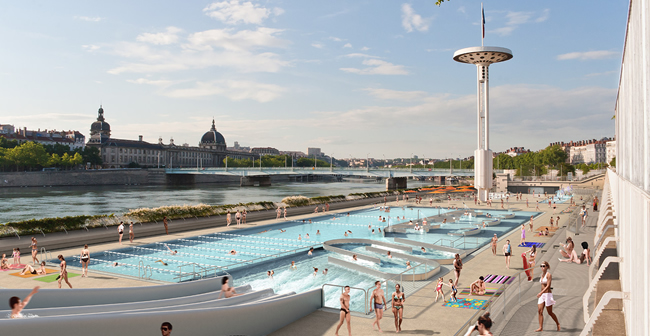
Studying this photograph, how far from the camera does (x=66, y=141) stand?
151 m

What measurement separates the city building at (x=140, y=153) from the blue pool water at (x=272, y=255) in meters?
108

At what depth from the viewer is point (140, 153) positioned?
5861 inches

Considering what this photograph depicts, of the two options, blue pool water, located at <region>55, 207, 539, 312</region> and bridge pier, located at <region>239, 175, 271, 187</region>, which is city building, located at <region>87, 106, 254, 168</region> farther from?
blue pool water, located at <region>55, 207, 539, 312</region>

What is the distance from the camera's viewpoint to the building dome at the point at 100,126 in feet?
500

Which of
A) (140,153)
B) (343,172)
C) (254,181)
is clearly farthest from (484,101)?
(140,153)

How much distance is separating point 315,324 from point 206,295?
293cm

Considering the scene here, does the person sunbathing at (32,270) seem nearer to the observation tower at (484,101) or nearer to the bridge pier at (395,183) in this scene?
the observation tower at (484,101)

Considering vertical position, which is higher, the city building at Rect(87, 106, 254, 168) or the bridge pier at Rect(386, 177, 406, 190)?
the city building at Rect(87, 106, 254, 168)

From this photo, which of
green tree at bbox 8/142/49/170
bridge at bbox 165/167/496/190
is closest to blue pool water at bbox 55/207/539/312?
bridge at bbox 165/167/496/190

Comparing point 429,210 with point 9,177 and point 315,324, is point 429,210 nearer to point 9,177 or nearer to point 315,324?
point 315,324

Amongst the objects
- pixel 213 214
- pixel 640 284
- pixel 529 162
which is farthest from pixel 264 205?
pixel 529 162

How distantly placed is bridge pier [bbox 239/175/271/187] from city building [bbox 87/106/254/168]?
31.8 metres

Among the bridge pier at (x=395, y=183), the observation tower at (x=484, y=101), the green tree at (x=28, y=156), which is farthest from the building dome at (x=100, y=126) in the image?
the observation tower at (x=484, y=101)

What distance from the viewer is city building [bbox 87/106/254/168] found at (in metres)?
140
